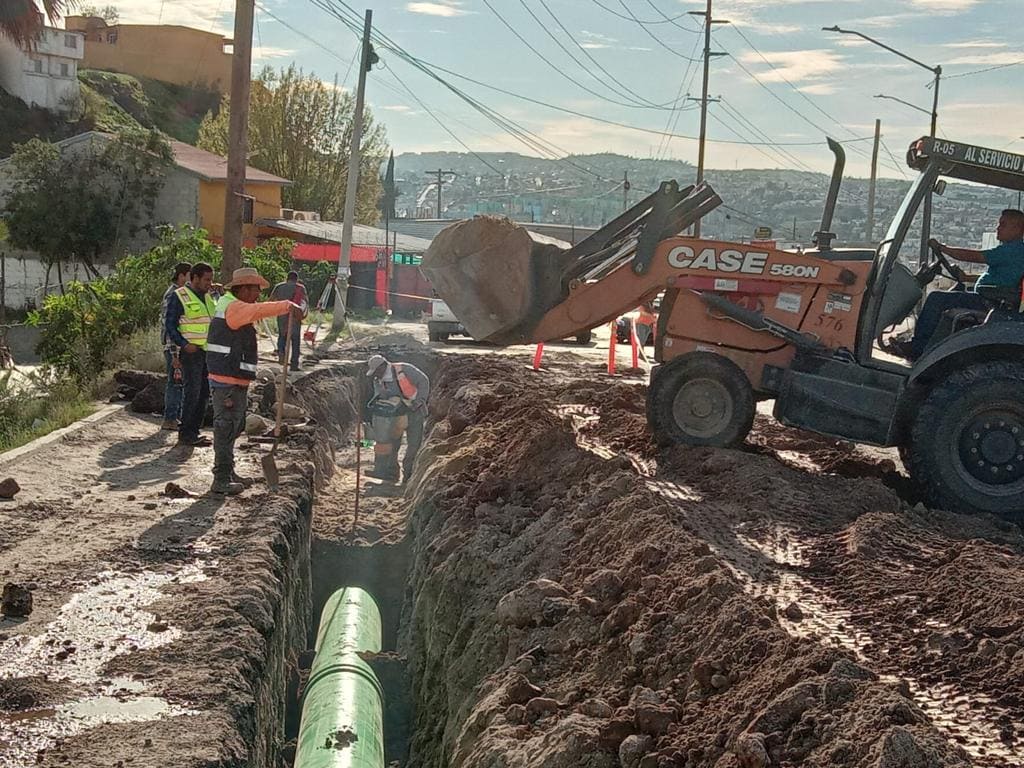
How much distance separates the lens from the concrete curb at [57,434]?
1081 cm

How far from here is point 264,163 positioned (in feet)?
194

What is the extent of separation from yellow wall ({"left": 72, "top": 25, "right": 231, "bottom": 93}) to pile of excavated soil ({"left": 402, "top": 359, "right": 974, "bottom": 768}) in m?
78.5

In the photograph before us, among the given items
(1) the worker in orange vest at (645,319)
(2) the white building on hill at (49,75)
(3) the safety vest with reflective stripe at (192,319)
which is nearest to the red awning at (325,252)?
(1) the worker in orange vest at (645,319)

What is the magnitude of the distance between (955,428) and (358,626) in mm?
4459

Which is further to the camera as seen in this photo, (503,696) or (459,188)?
(459,188)

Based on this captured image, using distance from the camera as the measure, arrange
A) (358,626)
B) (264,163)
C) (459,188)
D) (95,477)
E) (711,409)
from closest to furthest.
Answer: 1. (358,626)
2. (711,409)
3. (95,477)
4. (264,163)
5. (459,188)

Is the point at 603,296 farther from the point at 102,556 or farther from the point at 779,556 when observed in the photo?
the point at 102,556

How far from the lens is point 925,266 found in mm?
9141

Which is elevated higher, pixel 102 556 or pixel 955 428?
pixel 955 428

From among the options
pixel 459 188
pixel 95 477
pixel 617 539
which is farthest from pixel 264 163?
pixel 459 188

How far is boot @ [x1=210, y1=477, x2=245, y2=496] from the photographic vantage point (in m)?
10.1

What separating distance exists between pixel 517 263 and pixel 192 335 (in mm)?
3297

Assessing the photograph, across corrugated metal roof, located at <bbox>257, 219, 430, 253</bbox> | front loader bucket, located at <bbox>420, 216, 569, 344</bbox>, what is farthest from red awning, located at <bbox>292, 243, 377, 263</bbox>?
front loader bucket, located at <bbox>420, 216, 569, 344</bbox>

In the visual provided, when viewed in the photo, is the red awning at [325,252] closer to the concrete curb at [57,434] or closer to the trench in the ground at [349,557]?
the trench in the ground at [349,557]
